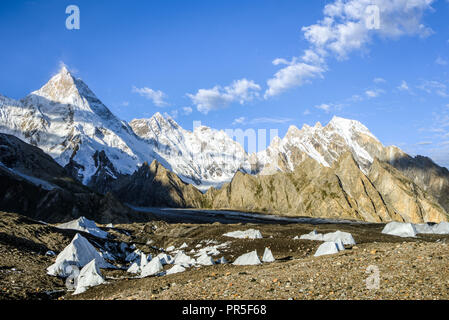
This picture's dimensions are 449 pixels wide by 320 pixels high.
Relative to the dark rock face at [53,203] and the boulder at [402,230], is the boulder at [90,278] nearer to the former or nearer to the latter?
the boulder at [402,230]

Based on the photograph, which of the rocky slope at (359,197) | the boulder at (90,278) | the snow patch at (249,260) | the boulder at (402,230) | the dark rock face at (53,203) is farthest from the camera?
the rocky slope at (359,197)

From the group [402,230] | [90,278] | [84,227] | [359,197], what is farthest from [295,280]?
[359,197]

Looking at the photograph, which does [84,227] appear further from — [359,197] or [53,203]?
[359,197]

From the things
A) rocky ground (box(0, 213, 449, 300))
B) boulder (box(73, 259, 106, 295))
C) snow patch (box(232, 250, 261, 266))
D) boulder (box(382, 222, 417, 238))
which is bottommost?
boulder (box(382, 222, 417, 238))

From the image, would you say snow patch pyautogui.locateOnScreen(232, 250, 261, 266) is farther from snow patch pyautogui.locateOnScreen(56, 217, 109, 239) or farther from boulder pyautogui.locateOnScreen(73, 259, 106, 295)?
snow patch pyautogui.locateOnScreen(56, 217, 109, 239)

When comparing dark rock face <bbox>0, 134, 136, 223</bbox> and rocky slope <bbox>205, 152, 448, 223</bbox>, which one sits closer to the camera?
dark rock face <bbox>0, 134, 136, 223</bbox>

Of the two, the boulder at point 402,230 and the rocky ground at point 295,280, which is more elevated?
the rocky ground at point 295,280

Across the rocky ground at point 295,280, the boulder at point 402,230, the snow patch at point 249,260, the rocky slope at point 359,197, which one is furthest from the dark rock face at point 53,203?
the rocky slope at point 359,197

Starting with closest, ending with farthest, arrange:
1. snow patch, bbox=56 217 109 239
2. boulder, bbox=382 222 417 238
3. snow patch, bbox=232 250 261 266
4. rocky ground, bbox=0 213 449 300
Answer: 1. rocky ground, bbox=0 213 449 300
2. snow patch, bbox=232 250 261 266
3. snow patch, bbox=56 217 109 239
4. boulder, bbox=382 222 417 238

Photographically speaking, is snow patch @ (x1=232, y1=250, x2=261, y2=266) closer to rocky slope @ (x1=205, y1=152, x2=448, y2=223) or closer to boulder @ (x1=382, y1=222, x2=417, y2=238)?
boulder @ (x1=382, y1=222, x2=417, y2=238)

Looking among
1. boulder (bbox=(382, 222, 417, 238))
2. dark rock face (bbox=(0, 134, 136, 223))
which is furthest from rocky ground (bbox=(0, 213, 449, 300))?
dark rock face (bbox=(0, 134, 136, 223))

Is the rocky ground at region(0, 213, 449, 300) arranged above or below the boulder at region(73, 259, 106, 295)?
above

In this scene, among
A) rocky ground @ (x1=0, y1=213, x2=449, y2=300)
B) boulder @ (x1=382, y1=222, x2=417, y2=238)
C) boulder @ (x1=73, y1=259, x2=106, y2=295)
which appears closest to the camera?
rocky ground @ (x1=0, y1=213, x2=449, y2=300)
